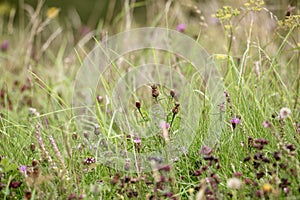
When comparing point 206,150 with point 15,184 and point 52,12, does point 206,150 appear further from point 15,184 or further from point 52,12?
point 52,12

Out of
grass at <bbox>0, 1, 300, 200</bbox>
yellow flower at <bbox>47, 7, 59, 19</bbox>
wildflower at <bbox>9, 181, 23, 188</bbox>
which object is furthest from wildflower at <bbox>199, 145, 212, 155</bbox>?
yellow flower at <bbox>47, 7, 59, 19</bbox>

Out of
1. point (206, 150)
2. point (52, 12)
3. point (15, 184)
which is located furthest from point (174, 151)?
point (52, 12)

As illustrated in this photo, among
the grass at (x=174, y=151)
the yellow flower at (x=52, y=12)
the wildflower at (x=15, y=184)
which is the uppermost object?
the yellow flower at (x=52, y=12)

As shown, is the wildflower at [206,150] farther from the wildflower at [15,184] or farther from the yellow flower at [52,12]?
the yellow flower at [52,12]

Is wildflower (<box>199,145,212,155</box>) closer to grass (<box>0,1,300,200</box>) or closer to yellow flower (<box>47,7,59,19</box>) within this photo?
grass (<box>0,1,300,200</box>)

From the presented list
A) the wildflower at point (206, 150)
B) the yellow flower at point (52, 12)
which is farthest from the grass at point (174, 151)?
the yellow flower at point (52, 12)

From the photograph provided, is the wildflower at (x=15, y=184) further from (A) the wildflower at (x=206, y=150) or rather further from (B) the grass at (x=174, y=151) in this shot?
(A) the wildflower at (x=206, y=150)

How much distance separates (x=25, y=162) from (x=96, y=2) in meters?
8.52

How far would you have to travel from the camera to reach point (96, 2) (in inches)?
396

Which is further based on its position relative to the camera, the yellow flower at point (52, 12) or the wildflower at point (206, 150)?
the yellow flower at point (52, 12)

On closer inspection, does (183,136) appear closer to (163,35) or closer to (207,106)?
(207,106)

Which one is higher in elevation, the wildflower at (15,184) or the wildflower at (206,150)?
the wildflower at (206,150)

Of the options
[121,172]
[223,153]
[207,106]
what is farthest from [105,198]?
[207,106]

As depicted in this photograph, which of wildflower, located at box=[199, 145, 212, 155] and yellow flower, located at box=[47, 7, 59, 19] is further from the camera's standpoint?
yellow flower, located at box=[47, 7, 59, 19]
